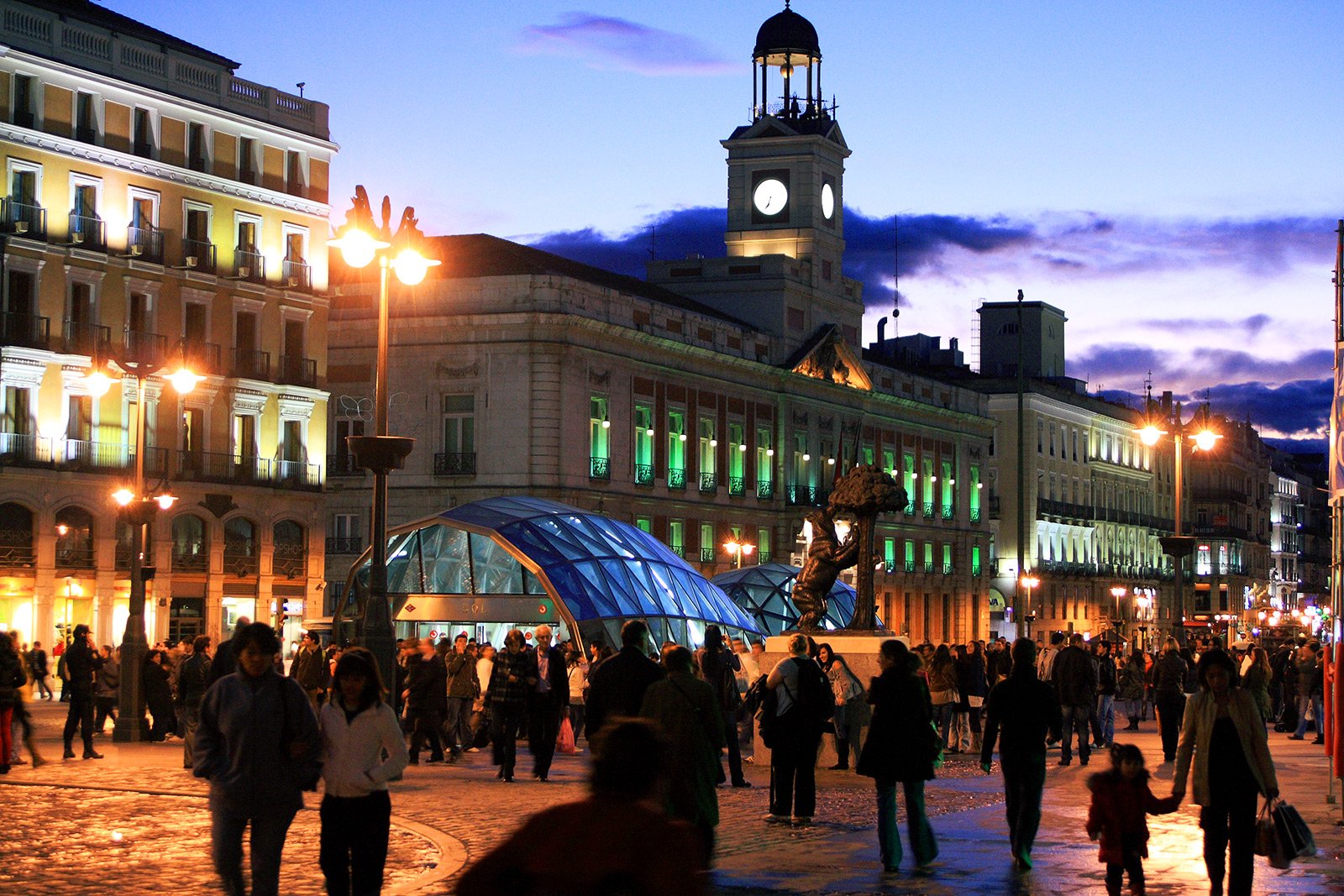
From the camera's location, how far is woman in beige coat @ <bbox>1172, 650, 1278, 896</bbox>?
12.5 m

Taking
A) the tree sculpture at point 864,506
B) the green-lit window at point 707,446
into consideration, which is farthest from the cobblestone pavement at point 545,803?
the green-lit window at point 707,446

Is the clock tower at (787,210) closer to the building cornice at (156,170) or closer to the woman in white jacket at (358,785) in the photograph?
the building cornice at (156,170)

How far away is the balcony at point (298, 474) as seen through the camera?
2451 inches

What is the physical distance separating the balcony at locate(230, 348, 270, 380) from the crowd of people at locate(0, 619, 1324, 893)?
3542 centimetres

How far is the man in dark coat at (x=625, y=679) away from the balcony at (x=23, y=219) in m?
42.6

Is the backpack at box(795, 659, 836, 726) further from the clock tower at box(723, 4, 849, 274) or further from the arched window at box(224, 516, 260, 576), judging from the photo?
the clock tower at box(723, 4, 849, 274)

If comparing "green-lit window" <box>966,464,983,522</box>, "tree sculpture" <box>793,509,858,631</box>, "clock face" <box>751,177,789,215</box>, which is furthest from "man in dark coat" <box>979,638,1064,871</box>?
"green-lit window" <box>966,464,983,522</box>

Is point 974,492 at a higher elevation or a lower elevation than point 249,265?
lower

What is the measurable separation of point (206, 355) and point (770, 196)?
33.7 metres

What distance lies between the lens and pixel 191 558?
58.6 m

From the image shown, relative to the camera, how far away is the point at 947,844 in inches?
650

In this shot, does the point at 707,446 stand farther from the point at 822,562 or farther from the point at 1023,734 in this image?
the point at 1023,734

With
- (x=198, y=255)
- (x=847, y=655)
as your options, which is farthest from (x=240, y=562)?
(x=847, y=655)

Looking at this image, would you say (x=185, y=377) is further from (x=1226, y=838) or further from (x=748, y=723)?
(x=1226, y=838)
